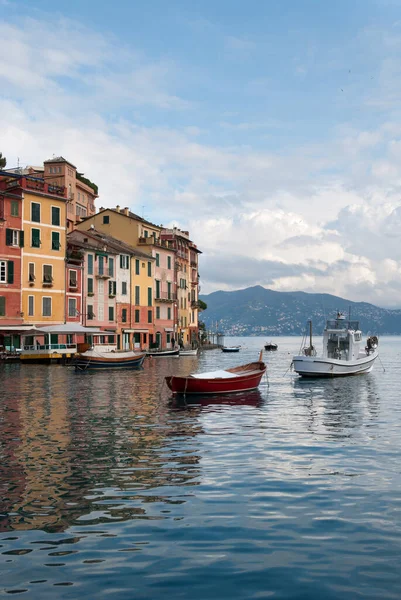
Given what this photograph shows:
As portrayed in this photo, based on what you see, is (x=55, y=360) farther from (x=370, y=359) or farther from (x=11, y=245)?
(x=370, y=359)

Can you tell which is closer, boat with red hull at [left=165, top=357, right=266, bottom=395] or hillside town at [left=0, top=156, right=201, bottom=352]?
boat with red hull at [left=165, top=357, right=266, bottom=395]

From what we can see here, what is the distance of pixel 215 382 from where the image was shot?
3081 centimetres

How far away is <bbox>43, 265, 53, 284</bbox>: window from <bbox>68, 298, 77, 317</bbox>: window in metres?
4.28

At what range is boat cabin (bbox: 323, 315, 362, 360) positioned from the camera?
4638cm

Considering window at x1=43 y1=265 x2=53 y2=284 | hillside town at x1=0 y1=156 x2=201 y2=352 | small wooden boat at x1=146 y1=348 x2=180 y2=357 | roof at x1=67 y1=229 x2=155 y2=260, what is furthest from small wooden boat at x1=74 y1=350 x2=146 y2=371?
small wooden boat at x1=146 y1=348 x2=180 y2=357

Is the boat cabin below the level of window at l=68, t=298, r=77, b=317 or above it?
below

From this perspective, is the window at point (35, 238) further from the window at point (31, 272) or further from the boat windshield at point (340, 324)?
the boat windshield at point (340, 324)

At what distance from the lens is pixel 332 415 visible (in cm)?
2456

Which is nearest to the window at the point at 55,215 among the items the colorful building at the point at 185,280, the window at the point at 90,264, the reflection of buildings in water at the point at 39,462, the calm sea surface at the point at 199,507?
the window at the point at 90,264

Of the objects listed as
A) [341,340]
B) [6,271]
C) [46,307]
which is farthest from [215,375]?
[46,307]

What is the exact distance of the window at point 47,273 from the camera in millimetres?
63812

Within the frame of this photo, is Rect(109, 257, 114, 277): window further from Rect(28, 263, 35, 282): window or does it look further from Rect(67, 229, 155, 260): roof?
Rect(28, 263, 35, 282): window

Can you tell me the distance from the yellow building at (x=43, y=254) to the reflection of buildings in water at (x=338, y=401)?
29.3 metres

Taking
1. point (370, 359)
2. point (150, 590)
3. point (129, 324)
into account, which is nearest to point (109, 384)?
point (370, 359)
